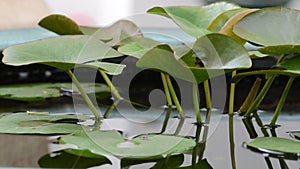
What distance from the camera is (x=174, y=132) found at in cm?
42

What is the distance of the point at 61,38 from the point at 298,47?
0.20m

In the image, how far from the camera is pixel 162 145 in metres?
0.36

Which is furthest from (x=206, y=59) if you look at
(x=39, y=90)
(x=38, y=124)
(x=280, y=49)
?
(x=39, y=90)

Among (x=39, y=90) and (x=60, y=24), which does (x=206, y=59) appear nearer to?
(x=60, y=24)

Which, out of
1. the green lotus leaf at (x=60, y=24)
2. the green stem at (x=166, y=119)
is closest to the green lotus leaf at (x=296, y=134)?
the green stem at (x=166, y=119)

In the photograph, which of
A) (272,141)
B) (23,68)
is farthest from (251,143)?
(23,68)

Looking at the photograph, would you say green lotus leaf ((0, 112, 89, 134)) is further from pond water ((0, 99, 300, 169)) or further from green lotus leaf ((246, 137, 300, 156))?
green lotus leaf ((246, 137, 300, 156))

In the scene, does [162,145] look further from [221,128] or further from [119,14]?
[119,14]

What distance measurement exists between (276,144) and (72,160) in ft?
0.49

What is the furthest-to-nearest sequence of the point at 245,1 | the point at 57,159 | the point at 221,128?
the point at 245,1 → the point at 221,128 → the point at 57,159

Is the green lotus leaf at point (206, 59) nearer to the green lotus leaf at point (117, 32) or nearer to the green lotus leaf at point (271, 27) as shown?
the green lotus leaf at point (271, 27)

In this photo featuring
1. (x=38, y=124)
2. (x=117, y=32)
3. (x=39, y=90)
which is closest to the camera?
(x=38, y=124)

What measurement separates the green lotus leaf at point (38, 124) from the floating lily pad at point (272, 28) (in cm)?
15

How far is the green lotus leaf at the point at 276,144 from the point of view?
36 cm
